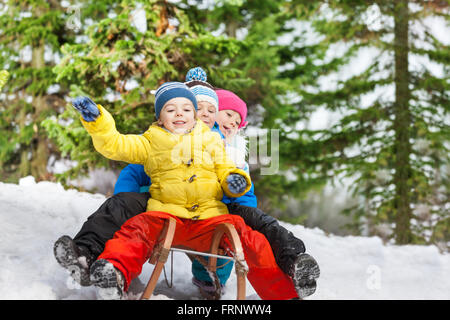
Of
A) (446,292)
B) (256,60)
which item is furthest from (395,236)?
(256,60)

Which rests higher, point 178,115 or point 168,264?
point 178,115

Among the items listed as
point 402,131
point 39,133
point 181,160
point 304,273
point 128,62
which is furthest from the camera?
point 39,133

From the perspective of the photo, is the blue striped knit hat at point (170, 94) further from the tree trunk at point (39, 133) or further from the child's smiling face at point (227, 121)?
the tree trunk at point (39, 133)

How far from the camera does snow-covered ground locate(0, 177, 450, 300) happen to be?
93.3 inches

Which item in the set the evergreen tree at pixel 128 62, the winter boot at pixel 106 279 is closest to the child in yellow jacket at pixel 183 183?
the winter boot at pixel 106 279

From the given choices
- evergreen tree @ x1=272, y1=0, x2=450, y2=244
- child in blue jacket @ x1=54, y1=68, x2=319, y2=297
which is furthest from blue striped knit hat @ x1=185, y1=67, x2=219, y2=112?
evergreen tree @ x1=272, y1=0, x2=450, y2=244

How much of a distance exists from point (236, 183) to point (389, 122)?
6.05 m

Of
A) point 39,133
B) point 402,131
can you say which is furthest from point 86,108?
Answer: point 39,133

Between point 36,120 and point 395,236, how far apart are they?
736 centimetres

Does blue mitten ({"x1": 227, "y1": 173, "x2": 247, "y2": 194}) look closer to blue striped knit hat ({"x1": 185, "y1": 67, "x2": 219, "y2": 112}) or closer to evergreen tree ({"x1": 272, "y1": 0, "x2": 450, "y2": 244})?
blue striped knit hat ({"x1": 185, "y1": 67, "x2": 219, "y2": 112})

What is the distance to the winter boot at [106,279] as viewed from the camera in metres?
1.82

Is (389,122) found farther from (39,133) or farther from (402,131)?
(39,133)

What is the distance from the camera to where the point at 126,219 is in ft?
7.25
